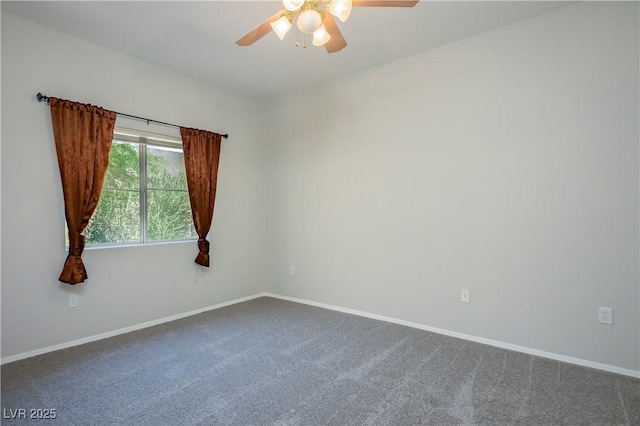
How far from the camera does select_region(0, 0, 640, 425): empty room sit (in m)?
2.14

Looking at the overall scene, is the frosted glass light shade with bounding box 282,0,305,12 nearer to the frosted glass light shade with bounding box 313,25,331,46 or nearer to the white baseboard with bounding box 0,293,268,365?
the frosted glass light shade with bounding box 313,25,331,46

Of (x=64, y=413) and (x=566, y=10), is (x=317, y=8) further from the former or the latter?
(x=64, y=413)

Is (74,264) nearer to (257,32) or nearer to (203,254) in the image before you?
(203,254)

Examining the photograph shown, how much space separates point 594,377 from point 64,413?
3.44 metres

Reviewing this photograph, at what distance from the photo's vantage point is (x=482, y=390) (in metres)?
2.12

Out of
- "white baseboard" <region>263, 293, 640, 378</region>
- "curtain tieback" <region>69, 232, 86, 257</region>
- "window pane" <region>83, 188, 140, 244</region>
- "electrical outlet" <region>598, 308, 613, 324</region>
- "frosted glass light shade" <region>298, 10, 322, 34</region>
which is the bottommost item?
"white baseboard" <region>263, 293, 640, 378</region>

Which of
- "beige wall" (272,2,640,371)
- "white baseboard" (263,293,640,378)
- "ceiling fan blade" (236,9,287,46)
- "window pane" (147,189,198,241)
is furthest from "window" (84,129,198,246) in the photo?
"white baseboard" (263,293,640,378)

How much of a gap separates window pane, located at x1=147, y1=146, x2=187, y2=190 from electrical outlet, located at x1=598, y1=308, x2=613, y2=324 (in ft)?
13.5

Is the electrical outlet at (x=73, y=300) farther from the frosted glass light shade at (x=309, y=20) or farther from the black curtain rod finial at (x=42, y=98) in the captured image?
the frosted glass light shade at (x=309, y=20)

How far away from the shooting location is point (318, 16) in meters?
1.73

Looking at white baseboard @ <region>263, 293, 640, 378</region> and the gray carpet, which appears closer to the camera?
the gray carpet

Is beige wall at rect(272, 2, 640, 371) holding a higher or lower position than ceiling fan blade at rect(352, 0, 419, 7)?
lower

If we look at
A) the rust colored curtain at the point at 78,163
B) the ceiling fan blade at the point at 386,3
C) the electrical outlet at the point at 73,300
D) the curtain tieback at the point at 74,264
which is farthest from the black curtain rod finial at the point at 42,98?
the ceiling fan blade at the point at 386,3

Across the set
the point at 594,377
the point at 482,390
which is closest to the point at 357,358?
the point at 482,390
